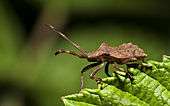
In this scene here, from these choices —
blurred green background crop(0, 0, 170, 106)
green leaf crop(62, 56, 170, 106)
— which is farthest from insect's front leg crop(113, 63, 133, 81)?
blurred green background crop(0, 0, 170, 106)

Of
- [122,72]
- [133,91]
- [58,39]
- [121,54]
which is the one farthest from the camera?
[58,39]

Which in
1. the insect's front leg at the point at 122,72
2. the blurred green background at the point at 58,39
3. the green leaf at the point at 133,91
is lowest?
the green leaf at the point at 133,91

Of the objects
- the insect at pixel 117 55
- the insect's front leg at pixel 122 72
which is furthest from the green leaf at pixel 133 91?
the insect at pixel 117 55

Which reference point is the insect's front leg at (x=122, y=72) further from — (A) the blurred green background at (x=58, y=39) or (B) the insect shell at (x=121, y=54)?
(A) the blurred green background at (x=58, y=39)

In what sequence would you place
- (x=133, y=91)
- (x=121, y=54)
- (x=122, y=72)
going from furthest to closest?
(x=121, y=54) < (x=122, y=72) < (x=133, y=91)

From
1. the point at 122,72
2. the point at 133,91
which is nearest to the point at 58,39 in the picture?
the point at 122,72

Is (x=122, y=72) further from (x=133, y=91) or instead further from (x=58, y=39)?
(x=58, y=39)
